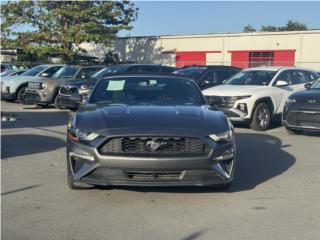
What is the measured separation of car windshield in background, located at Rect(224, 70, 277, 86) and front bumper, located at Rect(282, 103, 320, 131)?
2.21 metres

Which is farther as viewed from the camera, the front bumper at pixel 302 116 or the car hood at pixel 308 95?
the car hood at pixel 308 95

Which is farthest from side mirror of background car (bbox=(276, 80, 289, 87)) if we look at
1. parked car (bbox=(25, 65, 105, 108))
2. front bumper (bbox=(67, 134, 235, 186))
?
front bumper (bbox=(67, 134, 235, 186))

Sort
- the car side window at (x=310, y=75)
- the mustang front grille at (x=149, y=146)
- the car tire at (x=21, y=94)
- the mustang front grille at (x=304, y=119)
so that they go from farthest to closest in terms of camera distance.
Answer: the car tire at (x=21, y=94) < the car side window at (x=310, y=75) < the mustang front grille at (x=304, y=119) < the mustang front grille at (x=149, y=146)

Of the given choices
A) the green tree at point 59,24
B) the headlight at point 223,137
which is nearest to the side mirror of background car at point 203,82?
the headlight at point 223,137

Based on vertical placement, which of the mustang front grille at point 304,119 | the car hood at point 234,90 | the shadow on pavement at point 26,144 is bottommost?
the shadow on pavement at point 26,144

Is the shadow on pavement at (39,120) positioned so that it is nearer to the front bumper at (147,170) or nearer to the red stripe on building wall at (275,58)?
the front bumper at (147,170)

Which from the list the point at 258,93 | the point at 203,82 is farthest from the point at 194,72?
the point at 258,93

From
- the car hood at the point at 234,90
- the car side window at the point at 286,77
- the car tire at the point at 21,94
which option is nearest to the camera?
the car hood at the point at 234,90

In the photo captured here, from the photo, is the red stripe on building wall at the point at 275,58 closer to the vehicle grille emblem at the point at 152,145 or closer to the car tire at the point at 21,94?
the car tire at the point at 21,94

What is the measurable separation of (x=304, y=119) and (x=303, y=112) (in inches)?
6.0

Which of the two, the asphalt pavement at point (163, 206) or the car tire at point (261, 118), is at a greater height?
the asphalt pavement at point (163, 206)

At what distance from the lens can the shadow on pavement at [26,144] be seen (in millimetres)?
9602

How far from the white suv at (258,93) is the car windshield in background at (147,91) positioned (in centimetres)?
466

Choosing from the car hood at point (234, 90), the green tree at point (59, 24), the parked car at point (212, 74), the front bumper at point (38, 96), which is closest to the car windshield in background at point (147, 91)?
the car hood at point (234, 90)
